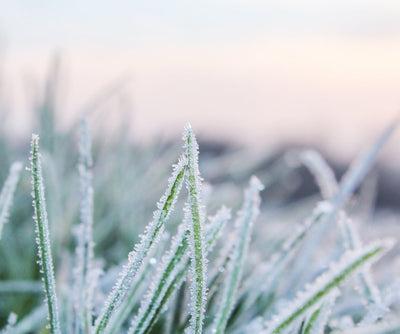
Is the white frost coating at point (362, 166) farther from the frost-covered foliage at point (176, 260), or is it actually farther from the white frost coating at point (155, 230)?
the white frost coating at point (155, 230)

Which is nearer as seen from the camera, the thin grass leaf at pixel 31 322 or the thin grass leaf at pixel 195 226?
the thin grass leaf at pixel 195 226

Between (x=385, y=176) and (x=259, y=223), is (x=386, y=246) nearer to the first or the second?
(x=259, y=223)

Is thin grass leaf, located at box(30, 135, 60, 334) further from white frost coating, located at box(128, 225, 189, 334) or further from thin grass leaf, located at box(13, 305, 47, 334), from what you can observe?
thin grass leaf, located at box(13, 305, 47, 334)

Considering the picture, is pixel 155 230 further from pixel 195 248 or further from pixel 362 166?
pixel 362 166

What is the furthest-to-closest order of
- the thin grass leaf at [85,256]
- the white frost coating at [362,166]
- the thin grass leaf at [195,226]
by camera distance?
the white frost coating at [362,166]
the thin grass leaf at [85,256]
the thin grass leaf at [195,226]


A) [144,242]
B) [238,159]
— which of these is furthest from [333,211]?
[238,159]

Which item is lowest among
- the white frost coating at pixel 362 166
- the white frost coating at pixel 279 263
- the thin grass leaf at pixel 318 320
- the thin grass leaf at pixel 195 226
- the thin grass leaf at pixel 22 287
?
the thin grass leaf at pixel 318 320

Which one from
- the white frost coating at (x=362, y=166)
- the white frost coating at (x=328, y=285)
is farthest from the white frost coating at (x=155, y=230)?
the white frost coating at (x=362, y=166)

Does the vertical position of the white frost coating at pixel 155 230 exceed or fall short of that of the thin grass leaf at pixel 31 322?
it falls short
